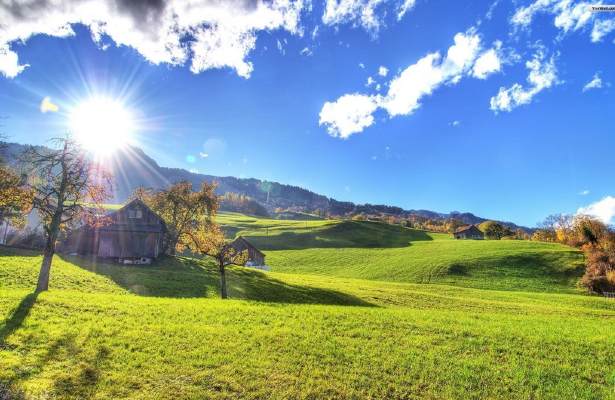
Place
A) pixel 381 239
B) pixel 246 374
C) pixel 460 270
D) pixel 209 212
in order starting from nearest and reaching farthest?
pixel 246 374
pixel 209 212
pixel 460 270
pixel 381 239

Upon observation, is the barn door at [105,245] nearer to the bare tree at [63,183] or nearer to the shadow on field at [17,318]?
the bare tree at [63,183]

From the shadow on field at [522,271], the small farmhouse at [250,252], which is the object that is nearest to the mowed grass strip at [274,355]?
the shadow on field at [522,271]

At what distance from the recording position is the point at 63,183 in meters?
27.5

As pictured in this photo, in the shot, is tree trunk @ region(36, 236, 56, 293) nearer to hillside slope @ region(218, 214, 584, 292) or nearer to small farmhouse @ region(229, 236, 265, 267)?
small farmhouse @ region(229, 236, 265, 267)

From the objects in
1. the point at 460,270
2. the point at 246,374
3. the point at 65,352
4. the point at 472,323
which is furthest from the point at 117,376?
the point at 460,270

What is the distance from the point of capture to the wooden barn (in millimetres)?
58406

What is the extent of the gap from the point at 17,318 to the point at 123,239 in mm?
44586

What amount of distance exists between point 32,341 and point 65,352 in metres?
1.88

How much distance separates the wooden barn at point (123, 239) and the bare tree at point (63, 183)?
31028mm

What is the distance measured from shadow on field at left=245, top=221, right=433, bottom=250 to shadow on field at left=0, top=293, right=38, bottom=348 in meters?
88.3

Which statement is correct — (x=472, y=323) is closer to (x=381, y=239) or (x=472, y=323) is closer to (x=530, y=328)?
(x=530, y=328)

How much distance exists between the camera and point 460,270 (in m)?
73.8

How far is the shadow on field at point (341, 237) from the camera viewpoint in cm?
11554

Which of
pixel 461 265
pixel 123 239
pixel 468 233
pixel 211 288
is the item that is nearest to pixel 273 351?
pixel 211 288
